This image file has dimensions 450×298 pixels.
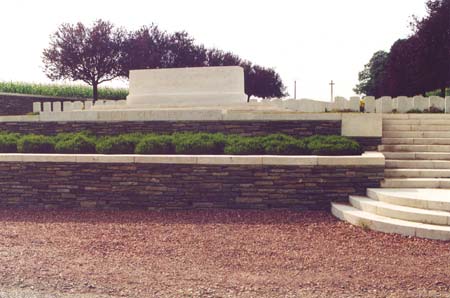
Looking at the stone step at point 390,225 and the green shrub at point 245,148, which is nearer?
the stone step at point 390,225

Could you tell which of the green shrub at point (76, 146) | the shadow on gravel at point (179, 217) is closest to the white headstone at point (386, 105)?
the shadow on gravel at point (179, 217)

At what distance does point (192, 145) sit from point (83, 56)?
66.4 ft

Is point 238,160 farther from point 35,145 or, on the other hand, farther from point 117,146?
point 35,145

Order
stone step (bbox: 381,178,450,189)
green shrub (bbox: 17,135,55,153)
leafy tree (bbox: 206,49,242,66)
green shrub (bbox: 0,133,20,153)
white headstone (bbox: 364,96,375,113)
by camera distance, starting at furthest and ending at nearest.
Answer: leafy tree (bbox: 206,49,242,66) < white headstone (bbox: 364,96,375,113) < green shrub (bbox: 0,133,20,153) < green shrub (bbox: 17,135,55,153) < stone step (bbox: 381,178,450,189)

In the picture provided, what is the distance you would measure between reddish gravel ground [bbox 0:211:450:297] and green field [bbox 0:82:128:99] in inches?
765

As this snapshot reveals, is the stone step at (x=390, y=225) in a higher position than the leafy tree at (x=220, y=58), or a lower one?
lower

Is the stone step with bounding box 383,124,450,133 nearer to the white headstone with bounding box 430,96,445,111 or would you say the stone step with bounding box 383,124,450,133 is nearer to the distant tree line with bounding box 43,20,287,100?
the white headstone with bounding box 430,96,445,111

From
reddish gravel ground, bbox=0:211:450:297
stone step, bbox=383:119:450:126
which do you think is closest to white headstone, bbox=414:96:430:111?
stone step, bbox=383:119:450:126

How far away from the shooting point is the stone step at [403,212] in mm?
5094

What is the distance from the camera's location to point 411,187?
651 centimetres

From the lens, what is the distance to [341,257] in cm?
434

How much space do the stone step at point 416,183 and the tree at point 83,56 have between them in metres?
21.6

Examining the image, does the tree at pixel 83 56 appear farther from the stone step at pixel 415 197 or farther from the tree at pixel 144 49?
the stone step at pixel 415 197

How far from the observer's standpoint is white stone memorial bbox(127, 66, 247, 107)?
11.5 metres
